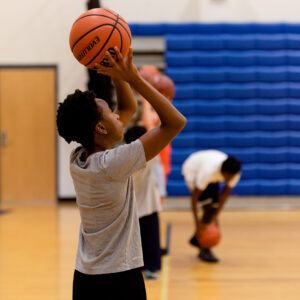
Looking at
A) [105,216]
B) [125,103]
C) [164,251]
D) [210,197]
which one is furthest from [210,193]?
[105,216]

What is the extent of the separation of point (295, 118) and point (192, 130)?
1.60 metres

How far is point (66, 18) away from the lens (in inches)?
309

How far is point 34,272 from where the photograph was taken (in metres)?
3.94

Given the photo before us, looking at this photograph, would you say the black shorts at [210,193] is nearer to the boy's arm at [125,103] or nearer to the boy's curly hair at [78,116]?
the boy's arm at [125,103]

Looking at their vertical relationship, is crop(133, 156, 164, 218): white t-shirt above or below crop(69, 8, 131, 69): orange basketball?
below

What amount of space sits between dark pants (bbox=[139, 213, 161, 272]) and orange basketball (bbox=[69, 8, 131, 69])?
1906 millimetres

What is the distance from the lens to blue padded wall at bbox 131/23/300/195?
23.9 feet

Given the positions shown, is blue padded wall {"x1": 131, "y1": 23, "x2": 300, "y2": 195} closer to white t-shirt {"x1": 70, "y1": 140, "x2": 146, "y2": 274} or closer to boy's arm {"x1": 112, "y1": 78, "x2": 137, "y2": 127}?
boy's arm {"x1": 112, "y1": 78, "x2": 137, "y2": 127}

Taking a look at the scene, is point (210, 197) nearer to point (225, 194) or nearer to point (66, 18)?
point (225, 194)

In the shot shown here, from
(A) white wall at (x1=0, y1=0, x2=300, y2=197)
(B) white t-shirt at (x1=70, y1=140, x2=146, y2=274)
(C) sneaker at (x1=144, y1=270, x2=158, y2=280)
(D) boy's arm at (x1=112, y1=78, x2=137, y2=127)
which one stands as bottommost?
(C) sneaker at (x1=144, y1=270, x2=158, y2=280)

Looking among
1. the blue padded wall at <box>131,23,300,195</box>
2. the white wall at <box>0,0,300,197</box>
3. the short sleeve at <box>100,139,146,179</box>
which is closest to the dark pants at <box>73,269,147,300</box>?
the short sleeve at <box>100,139,146,179</box>

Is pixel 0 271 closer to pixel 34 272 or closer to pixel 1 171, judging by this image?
pixel 34 272

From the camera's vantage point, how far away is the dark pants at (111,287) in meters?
1.60

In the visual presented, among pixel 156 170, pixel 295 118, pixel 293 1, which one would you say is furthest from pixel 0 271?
pixel 293 1
